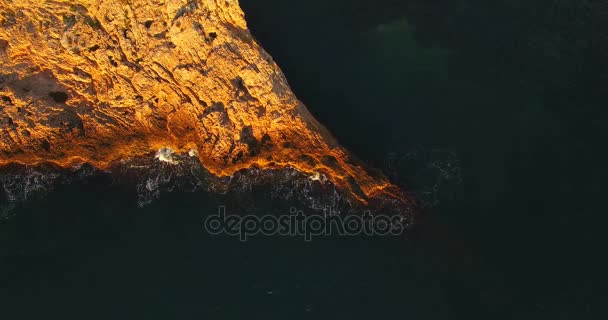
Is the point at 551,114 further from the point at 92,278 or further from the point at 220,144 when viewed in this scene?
the point at 92,278

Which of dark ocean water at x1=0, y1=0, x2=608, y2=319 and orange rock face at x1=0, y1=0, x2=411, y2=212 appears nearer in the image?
dark ocean water at x1=0, y1=0, x2=608, y2=319

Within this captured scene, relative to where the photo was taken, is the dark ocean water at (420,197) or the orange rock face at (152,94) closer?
the dark ocean water at (420,197)

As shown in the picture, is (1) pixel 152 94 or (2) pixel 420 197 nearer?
(2) pixel 420 197

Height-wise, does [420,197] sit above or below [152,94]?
below

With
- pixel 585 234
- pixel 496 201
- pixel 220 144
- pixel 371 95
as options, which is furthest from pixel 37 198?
pixel 585 234

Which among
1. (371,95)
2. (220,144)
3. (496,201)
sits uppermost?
(371,95)
